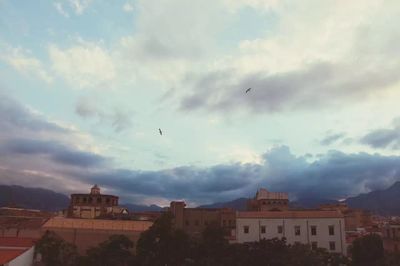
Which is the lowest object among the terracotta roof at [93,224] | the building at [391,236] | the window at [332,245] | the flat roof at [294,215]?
the window at [332,245]

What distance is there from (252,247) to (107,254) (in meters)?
18.0

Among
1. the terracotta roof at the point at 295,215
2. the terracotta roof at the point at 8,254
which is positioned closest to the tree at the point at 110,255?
the terracotta roof at the point at 8,254

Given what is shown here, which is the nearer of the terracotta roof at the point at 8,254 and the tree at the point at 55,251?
the terracotta roof at the point at 8,254

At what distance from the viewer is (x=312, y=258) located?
5434cm

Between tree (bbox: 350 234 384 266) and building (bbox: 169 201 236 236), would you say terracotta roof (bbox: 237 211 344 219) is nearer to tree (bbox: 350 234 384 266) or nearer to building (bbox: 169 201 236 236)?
tree (bbox: 350 234 384 266)

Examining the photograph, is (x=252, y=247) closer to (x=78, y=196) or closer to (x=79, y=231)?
(x=79, y=231)

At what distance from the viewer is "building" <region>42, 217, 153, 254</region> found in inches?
2817

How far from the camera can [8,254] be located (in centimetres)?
5775

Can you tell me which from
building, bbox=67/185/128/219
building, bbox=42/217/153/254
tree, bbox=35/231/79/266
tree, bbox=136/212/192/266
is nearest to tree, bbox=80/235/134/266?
tree, bbox=136/212/192/266

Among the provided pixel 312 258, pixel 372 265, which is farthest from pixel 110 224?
pixel 372 265

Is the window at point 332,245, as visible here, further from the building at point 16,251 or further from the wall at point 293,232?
the building at point 16,251

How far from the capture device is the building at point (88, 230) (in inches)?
2817

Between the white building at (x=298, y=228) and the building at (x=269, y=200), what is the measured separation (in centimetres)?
2957

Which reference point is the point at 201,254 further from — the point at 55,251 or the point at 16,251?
the point at 16,251
